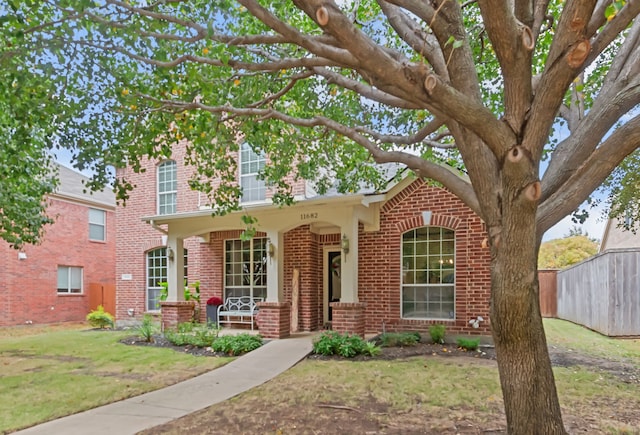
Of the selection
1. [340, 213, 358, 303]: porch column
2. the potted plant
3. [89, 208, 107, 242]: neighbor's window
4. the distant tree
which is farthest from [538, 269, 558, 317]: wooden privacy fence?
[89, 208, 107, 242]: neighbor's window

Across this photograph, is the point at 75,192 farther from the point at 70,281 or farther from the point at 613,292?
the point at 613,292

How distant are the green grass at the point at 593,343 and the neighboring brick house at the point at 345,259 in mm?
2221

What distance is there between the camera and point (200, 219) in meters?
11.4

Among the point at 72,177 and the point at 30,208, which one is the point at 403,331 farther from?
the point at 72,177

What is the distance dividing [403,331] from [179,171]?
8716 mm

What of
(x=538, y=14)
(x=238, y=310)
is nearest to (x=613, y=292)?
(x=538, y=14)

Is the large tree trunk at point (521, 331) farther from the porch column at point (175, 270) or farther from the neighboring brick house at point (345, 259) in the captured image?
the porch column at point (175, 270)

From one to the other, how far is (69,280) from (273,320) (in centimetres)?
1397

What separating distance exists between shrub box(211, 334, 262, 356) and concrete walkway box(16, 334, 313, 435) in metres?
0.30

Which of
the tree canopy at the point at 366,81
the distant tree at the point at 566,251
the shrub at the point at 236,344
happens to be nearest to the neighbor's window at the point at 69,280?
the shrub at the point at 236,344

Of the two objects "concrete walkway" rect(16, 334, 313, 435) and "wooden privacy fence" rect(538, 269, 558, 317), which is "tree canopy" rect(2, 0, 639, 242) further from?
"wooden privacy fence" rect(538, 269, 558, 317)

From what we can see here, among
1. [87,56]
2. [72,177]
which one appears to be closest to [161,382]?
[87,56]

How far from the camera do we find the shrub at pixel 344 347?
806 centimetres

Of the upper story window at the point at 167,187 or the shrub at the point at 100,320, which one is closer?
the upper story window at the point at 167,187
